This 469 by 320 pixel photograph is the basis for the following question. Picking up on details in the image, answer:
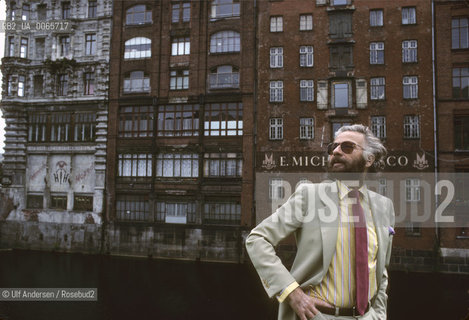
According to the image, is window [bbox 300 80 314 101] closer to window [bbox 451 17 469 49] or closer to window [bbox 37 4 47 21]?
window [bbox 451 17 469 49]

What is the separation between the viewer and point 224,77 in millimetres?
Answer: 27000

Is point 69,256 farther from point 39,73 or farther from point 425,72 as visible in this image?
point 425,72

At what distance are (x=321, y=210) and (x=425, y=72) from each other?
83.5 ft

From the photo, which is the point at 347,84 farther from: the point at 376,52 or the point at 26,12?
the point at 26,12

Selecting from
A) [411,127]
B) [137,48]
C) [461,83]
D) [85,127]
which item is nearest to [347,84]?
[411,127]

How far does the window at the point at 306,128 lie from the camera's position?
82.8 ft

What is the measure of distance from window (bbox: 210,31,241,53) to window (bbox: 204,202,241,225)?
11.4 m

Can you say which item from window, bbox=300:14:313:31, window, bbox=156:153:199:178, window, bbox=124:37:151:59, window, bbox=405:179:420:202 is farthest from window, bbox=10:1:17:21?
window, bbox=405:179:420:202

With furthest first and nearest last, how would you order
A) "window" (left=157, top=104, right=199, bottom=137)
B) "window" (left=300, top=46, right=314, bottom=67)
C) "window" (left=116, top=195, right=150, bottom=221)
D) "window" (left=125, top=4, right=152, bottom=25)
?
1. "window" (left=125, top=4, right=152, bottom=25)
2. "window" (left=116, top=195, right=150, bottom=221)
3. "window" (left=157, top=104, right=199, bottom=137)
4. "window" (left=300, top=46, right=314, bottom=67)

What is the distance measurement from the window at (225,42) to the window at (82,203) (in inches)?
597

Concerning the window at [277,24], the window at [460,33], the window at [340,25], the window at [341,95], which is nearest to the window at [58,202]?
the window at [277,24]

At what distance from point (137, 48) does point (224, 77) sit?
25.4 feet

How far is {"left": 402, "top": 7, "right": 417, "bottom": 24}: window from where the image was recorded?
79.8 feet

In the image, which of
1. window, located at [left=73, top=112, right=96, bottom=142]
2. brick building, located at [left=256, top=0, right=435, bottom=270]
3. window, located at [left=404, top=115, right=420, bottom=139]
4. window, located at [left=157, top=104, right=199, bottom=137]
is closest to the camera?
brick building, located at [left=256, top=0, right=435, bottom=270]
